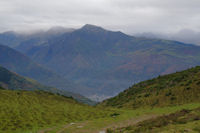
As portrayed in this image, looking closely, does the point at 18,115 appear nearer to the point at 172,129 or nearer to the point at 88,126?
the point at 88,126

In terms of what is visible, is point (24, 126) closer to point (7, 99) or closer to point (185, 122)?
point (7, 99)

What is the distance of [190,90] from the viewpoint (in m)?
51.3

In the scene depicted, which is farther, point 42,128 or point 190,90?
point 190,90

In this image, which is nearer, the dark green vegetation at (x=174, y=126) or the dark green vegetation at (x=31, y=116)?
the dark green vegetation at (x=174, y=126)

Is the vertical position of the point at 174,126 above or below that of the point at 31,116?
above

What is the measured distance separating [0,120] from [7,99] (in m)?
15.7

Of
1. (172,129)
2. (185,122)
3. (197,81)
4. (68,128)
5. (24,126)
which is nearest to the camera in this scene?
(172,129)

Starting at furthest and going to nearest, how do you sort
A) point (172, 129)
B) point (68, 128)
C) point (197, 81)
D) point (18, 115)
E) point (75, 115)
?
point (197, 81) → point (75, 115) → point (18, 115) → point (68, 128) → point (172, 129)

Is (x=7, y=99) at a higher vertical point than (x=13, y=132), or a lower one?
higher

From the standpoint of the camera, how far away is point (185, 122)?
24.5 metres

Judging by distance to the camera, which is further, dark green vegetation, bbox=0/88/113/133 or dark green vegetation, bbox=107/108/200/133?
dark green vegetation, bbox=0/88/113/133

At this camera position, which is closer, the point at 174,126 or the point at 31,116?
the point at 174,126

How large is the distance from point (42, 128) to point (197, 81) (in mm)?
37286

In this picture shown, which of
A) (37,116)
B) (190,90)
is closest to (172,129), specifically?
(37,116)
